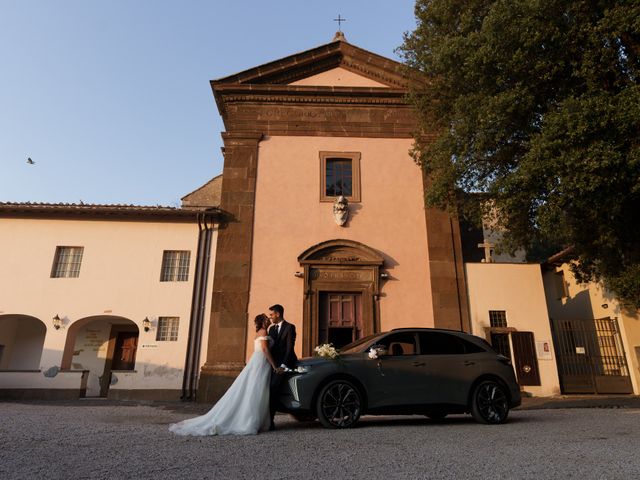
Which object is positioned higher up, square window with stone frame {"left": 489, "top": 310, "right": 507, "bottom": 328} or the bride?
square window with stone frame {"left": 489, "top": 310, "right": 507, "bottom": 328}

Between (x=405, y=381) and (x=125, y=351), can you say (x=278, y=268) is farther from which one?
(x=405, y=381)

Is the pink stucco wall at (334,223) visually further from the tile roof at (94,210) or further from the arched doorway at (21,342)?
the arched doorway at (21,342)

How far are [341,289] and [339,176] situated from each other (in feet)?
13.2

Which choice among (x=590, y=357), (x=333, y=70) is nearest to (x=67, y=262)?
(x=333, y=70)

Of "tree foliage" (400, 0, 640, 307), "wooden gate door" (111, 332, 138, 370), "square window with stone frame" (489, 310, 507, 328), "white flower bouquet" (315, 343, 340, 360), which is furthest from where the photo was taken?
"wooden gate door" (111, 332, 138, 370)

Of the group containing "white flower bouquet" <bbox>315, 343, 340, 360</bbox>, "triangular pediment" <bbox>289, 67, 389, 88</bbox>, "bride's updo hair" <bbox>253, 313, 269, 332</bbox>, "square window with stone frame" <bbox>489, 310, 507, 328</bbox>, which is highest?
"triangular pediment" <bbox>289, 67, 389, 88</bbox>

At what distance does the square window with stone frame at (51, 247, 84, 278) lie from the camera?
1480 cm

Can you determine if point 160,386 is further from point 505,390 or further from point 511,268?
point 511,268

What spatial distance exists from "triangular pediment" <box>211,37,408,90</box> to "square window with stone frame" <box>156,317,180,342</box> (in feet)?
28.0

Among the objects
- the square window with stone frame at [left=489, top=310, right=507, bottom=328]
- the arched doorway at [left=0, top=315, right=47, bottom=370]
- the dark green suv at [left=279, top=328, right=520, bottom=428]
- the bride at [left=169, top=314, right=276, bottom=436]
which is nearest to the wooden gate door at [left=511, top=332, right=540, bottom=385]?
the square window with stone frame at [left=489, top=310, right=507, bottom=328]

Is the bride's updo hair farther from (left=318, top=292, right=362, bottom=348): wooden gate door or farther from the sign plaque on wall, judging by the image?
the sign plaque on wall

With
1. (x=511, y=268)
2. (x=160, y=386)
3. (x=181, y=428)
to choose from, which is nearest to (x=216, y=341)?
(x=160, y=386)

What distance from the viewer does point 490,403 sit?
25.7 ft

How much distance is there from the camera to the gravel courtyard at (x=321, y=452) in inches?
163
